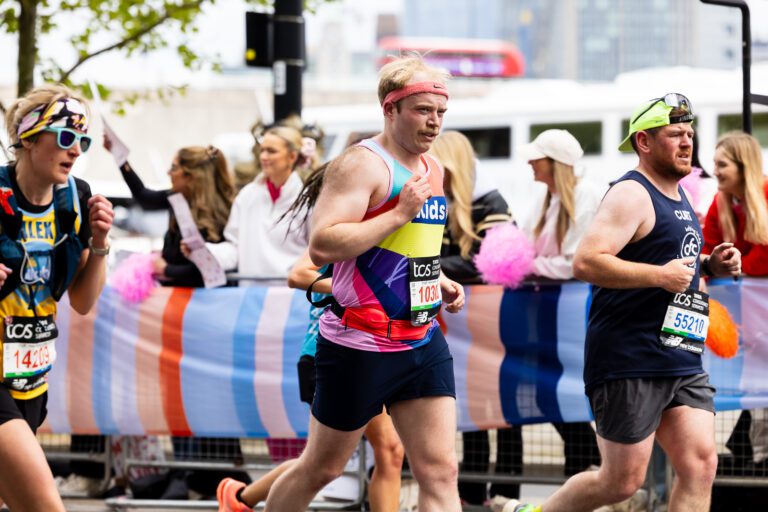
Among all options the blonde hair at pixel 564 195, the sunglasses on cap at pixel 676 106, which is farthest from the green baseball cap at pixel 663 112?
the blonde hair at pixel 564 195

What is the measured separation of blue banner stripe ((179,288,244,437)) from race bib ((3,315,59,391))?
254 centimetres

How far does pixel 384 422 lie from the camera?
241 inches

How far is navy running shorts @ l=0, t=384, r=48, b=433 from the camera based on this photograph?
4750 mm

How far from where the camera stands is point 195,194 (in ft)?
26.3

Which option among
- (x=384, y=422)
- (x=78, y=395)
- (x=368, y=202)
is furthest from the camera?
(x=78, y=395)

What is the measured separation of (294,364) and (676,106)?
119 inches

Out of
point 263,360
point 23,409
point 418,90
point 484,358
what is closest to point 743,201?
point 484,358

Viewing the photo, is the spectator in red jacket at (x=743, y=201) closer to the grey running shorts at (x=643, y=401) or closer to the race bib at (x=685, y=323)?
the race bib at (x=685, y=323)

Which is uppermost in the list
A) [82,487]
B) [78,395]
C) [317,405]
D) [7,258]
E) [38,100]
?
[38,100]

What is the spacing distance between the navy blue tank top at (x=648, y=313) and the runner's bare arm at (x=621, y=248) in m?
0.06

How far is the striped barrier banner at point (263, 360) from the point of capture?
700cm

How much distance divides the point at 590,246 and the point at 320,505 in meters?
2.87

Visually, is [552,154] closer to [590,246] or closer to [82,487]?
[590,246]

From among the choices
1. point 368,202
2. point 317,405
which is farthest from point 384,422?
point 368,202
